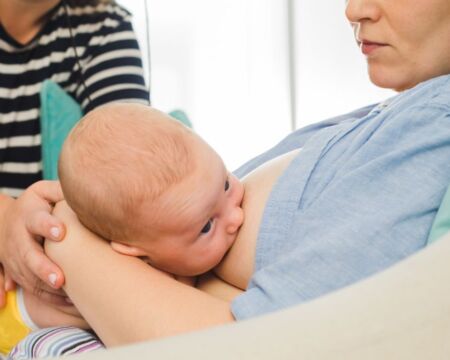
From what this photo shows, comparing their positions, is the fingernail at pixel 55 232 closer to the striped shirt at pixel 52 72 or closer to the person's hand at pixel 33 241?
the person's hand at pixel 33 241

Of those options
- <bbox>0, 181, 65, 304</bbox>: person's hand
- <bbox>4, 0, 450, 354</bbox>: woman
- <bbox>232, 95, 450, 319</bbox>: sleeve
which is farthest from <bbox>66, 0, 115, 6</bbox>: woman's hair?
<bbox>232, 95, 450, 319</bbox>: sleeve

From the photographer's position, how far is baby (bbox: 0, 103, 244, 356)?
0.82 meters

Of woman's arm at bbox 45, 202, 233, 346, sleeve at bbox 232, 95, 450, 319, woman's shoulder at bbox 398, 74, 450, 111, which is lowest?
woman's arm at bbox 45, 202, 233, 346

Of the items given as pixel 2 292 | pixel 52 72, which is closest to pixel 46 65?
pixel 52 72

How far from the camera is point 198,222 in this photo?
33.8 inches

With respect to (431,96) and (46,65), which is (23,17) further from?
(431,96)

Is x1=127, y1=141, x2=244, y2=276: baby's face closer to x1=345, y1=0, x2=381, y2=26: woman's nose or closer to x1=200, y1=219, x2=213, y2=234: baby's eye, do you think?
x1=200, y1=219, x2=213, y2=234: baby's eye

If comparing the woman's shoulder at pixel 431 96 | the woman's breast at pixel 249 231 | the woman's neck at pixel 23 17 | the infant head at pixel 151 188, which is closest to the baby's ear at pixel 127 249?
the infant head at pixel 151 188

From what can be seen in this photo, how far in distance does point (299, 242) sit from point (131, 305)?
0.19 meters

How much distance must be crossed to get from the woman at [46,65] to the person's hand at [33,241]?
584 millimetres

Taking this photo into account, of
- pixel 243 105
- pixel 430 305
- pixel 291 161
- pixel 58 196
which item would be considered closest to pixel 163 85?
Result: pixel 243 105

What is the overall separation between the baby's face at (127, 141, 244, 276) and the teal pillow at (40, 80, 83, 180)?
79cm

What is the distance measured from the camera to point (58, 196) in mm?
1011

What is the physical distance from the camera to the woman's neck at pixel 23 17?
5.35 ft
